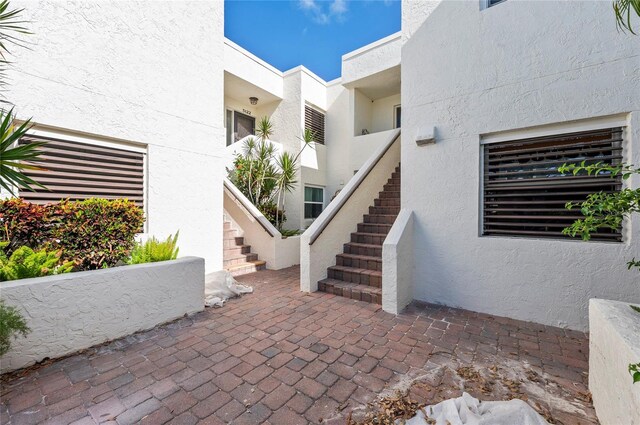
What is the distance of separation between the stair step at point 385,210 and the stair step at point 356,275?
1.95m

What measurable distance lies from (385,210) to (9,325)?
6.72 meters

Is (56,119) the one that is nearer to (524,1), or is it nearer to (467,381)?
(467,381)

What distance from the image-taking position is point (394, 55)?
9.14 meters

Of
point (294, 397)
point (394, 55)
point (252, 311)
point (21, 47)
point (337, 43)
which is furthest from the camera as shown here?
point (337, 43)

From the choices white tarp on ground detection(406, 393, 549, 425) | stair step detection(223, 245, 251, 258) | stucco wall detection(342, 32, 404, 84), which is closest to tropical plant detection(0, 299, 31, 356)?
white tarp on ground detection(406, 393, 549, 425)

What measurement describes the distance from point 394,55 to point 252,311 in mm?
9241

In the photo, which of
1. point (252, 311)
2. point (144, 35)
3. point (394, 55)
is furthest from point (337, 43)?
point (252, 311)

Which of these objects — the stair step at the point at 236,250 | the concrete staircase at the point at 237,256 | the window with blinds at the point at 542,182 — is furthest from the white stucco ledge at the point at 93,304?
the window with blinds at the point at 542,182

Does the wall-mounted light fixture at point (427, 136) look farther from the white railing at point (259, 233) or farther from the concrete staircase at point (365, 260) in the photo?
the white railing at point (259, 233)

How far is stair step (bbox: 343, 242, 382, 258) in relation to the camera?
19.6ft

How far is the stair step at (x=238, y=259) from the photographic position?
23.4 ft

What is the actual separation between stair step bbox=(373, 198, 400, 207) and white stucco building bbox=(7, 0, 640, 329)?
24.8 inches

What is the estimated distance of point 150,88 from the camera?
16.8 feet

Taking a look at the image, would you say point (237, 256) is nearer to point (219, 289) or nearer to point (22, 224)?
point (219, 289)
